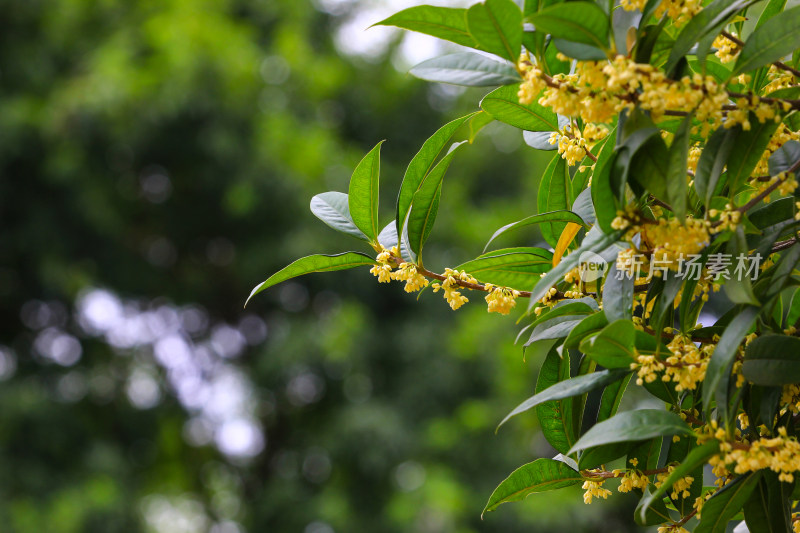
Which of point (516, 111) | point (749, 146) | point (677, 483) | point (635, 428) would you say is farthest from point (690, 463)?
point (516, 111)

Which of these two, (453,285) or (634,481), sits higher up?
(453,285)

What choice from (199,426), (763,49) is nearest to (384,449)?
(199,426)

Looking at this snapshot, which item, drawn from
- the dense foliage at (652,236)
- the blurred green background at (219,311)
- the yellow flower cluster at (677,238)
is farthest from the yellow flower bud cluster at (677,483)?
the blurred green background at (219,311)

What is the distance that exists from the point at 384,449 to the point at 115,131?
225 cm

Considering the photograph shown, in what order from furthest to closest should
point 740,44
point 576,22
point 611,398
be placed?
point 611,398 → point 740,44 → point 576,22

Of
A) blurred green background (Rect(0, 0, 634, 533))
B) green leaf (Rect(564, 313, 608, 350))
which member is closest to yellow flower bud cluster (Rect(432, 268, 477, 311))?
green leaf (Rect(564, 313, 608, 350))

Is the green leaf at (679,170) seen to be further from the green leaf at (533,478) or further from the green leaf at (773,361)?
the green leaf at (533,478)

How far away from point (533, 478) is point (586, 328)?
0.18 meters

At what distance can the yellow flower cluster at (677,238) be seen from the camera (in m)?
0.56

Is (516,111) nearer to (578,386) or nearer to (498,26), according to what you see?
(498,26)

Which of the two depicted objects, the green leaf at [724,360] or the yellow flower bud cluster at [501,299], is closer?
the green leaf at [724,360]

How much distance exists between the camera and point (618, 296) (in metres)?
0.60

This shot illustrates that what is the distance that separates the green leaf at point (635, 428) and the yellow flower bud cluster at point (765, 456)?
0.12 feet

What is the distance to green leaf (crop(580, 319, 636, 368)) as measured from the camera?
0.56 meters
